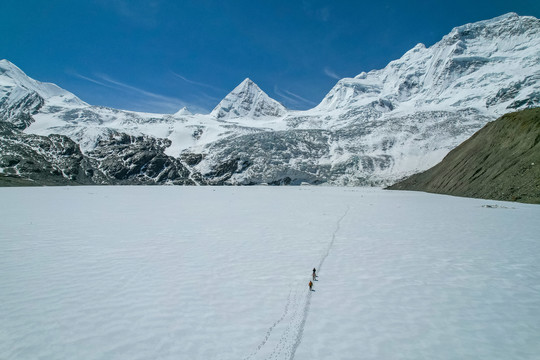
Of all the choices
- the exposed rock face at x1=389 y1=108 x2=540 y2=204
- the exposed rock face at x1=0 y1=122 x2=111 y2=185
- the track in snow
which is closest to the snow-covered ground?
the track in snow

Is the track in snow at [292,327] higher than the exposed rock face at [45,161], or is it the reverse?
the exposed rock face at [45,161]

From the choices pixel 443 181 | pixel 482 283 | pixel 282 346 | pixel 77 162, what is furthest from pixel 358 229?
pixel 77 162

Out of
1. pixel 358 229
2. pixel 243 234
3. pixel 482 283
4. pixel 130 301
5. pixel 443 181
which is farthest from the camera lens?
pixel 443 181

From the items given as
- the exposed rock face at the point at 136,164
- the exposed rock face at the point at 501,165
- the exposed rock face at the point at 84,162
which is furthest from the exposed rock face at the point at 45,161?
the exposed rock face at the point at 501,165

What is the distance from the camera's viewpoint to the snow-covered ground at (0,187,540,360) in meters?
5.56

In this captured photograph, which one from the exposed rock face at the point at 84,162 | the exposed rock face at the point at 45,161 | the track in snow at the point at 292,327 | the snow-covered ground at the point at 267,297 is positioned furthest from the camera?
the exposed rock face at the point at 84,162

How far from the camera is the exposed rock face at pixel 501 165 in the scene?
3512 cm

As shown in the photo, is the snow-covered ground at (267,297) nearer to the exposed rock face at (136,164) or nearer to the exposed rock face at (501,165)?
the exposed rock face at (501,165)

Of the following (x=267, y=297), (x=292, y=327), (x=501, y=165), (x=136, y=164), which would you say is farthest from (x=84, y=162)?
(x=292, y=327)

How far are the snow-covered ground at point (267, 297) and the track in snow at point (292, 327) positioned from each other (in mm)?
29

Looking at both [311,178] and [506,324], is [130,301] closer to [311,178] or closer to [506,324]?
[506,324]

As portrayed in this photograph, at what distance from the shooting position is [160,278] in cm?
911

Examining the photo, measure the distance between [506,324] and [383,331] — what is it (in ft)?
9.02

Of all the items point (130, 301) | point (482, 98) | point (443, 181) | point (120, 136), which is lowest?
point (130, 301)
